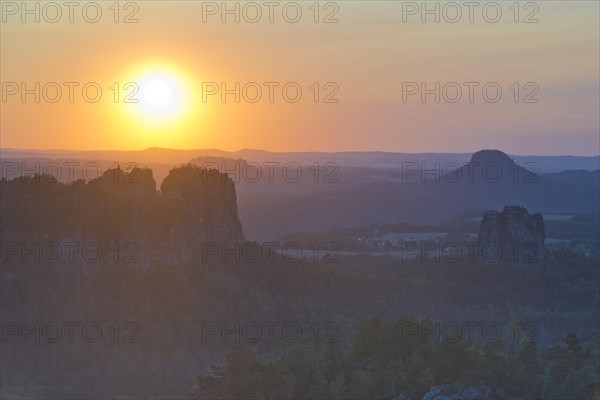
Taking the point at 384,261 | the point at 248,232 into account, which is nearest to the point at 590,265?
the point at 384,261

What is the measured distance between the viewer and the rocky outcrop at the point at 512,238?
116250 mm

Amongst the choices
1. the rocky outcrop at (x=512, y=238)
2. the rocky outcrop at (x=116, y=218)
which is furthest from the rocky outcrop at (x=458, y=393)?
the rocky outcrop at (x=512, y=238)

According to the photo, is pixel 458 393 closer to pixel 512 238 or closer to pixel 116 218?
pixel 116 218

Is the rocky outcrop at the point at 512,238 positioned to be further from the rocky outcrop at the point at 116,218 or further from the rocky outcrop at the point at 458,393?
the rocky outcrop at the point at 458,393

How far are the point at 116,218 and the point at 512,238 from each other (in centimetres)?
4222

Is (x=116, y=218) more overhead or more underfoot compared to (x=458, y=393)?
more overhead

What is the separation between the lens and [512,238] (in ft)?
390

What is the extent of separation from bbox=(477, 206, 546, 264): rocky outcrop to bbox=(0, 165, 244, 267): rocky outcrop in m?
27.9

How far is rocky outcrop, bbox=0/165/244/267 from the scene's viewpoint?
88.2 meters

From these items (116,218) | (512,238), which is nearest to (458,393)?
(116,218)

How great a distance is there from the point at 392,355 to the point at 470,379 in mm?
8389

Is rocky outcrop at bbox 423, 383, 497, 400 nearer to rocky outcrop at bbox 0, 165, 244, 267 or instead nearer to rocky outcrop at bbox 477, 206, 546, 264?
rocky outcrop at bbox 0, 165, 244, 267

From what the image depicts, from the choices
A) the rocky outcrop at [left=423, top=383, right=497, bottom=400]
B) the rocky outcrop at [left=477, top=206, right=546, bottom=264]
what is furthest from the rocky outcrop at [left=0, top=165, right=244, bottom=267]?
the rocky outcrop at [left=423, top=383, right=497, bottom=400]

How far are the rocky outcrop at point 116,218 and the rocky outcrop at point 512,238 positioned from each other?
91.4 ft
